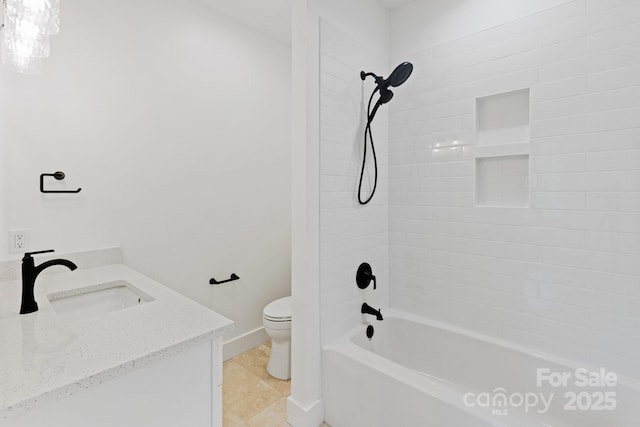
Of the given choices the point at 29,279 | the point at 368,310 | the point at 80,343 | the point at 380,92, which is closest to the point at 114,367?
the point at 80,343

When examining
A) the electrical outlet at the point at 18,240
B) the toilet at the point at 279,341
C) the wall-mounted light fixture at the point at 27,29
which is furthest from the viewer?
the toilet at the point at 279,341

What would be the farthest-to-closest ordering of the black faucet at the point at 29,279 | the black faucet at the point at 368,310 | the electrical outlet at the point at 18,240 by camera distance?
the black faucet at the point at 368,310
the electrical outlet at the point at 18,240
the black faucet at the point at 29,279

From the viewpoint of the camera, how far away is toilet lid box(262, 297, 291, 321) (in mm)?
2247

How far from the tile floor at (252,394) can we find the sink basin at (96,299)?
91cm

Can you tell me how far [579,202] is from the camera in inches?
62.5

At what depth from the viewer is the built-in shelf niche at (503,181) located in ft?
5.82

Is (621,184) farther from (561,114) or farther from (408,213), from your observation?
(408,213)

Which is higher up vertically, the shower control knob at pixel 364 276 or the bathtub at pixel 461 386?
the shower control knob at pixel 364 276

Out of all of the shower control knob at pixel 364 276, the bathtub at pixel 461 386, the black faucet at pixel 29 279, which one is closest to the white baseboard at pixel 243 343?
the bathtub at pixel 461 386

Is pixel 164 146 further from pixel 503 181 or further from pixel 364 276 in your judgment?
pixel 503 181

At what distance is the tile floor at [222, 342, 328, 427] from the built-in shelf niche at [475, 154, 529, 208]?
1789 millimetres

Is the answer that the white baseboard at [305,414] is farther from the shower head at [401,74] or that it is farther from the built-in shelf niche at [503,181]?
the shower head at [401,74]

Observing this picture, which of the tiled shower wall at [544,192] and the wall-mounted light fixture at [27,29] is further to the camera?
the tiled shower wall at [544,192]

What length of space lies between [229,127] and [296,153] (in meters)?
1.03
